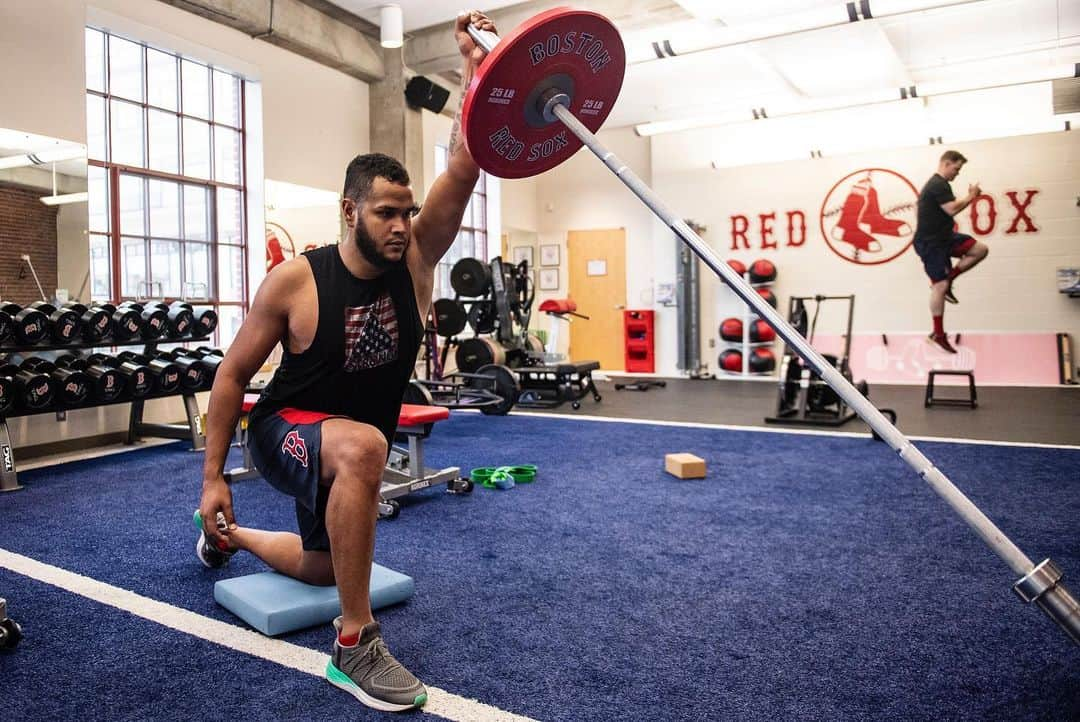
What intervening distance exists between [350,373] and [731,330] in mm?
7785

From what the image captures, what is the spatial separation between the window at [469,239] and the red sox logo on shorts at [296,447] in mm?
7583

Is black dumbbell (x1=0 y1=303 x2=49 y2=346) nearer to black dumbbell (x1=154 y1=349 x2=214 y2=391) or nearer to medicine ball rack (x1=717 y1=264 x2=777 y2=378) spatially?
black dumbbell (x1=154 y1=349 x2=214 y2=391)

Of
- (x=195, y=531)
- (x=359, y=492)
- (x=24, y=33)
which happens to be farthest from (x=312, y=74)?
(x=359, y=492)

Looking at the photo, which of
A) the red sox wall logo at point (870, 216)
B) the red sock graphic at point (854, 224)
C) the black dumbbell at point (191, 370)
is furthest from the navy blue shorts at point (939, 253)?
the black dumbbell at point (191, 370)

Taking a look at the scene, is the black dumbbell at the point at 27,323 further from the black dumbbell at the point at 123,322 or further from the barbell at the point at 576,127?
the barbell at the point at 576,127

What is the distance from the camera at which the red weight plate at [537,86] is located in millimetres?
1330

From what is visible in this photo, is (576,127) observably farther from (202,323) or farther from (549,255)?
(549,255)

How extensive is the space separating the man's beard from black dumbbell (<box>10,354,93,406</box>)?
10.2 ft

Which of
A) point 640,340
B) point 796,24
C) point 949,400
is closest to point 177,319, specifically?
point 796,24

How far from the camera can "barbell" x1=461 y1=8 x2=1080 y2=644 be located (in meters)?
1.02

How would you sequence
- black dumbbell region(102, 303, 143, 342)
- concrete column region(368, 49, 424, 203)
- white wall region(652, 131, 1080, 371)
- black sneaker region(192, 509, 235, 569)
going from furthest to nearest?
1. white wall region(652, 131, 1080, 371)
2. concrete column region(368, 49, 424, 203)
3. black dumbbell region(102, 303, 143, 342)
4. black sneaker region(192, 509, 235, 569)

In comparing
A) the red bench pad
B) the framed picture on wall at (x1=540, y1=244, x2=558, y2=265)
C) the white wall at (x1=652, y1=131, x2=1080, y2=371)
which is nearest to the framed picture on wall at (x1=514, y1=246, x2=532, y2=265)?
the framed picture on wall at (x1=540, y1=244, x2=558, y2=265)

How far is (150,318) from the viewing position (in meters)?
4.50

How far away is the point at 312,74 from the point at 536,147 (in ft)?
20.2
